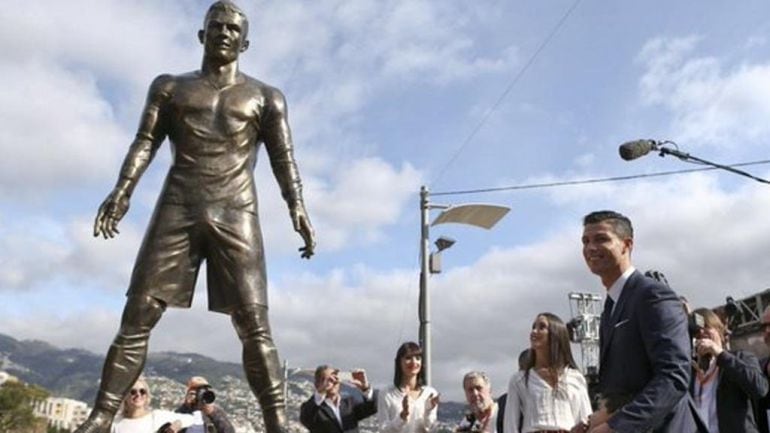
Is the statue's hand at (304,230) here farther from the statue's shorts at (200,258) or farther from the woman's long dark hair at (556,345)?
the woman's long dark hair at (556,345)

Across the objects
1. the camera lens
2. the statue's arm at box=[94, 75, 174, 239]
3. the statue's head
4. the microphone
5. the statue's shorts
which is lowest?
the camera lens

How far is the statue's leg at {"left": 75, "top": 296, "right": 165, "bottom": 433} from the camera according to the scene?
493cm

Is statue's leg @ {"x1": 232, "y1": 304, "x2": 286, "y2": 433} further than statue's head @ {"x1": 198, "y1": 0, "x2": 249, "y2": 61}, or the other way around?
statue's head @ {"x1": 198, "y1": 0, "x2": 249, "y2": 61}

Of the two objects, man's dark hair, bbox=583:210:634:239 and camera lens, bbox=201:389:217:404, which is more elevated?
man's dark hair, bbox=583:210:634:239

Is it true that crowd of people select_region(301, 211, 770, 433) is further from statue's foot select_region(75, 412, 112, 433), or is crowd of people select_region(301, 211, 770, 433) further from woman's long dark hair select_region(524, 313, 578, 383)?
statue's foot select_region(75, 412, 112, 433)

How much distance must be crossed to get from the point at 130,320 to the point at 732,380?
3.96 meters

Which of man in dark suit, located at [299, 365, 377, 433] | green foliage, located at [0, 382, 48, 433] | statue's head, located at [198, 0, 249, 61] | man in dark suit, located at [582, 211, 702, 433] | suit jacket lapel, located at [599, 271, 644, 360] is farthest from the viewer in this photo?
green foliage, located at [0, 382, 48, 433]

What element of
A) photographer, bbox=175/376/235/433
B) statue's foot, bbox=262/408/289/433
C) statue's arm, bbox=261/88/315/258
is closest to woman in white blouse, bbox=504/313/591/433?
statue's foot, bbox=262/408/289/433

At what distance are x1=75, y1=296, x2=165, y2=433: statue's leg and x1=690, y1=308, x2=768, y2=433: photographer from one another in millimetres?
3494

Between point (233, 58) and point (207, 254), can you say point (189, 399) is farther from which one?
point (233, 58)

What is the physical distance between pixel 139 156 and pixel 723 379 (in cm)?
433

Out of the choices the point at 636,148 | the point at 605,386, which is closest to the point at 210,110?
the point at 605,386

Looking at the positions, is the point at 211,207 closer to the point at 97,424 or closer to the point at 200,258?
the point at 200,258

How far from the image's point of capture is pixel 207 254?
5469 mm
